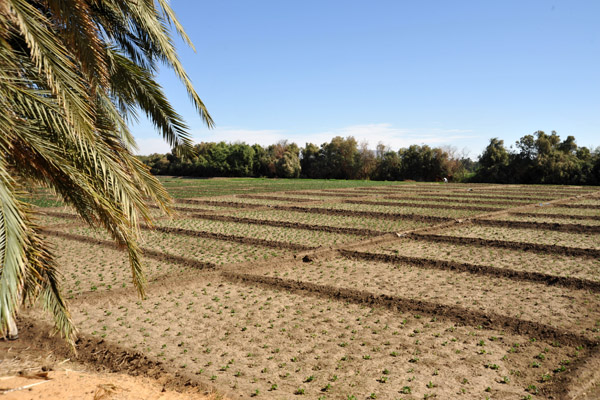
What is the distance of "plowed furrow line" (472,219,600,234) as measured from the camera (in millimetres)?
18422

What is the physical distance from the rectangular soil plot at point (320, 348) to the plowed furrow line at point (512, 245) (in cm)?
816

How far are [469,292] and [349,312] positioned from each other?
302 centimetres

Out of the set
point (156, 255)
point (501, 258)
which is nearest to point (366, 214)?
point (501, 258)

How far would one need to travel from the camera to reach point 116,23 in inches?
232

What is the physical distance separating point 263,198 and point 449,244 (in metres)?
19.8

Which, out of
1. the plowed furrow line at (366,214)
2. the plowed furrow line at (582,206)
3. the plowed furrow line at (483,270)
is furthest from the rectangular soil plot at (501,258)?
the plowed furrow line at (582,206)

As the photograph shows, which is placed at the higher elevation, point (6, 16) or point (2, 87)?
point (6, 16)

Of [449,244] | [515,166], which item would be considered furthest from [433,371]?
[515,166]

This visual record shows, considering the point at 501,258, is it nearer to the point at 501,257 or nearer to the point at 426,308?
the point at 501,257

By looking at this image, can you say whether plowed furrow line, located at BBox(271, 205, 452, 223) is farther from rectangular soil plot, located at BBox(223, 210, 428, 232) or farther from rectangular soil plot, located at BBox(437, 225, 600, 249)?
rectangular soil plot, located at BBox(437, 225, 600, 249)

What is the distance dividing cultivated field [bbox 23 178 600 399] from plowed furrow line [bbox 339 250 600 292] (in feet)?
0.16

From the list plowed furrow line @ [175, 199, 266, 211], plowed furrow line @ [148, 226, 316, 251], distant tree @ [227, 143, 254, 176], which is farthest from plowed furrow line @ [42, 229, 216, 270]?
distant tree @ [227, 143, 254, 176]

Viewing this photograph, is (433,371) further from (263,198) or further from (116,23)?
(263,198)

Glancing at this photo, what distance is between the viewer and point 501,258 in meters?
13.2
